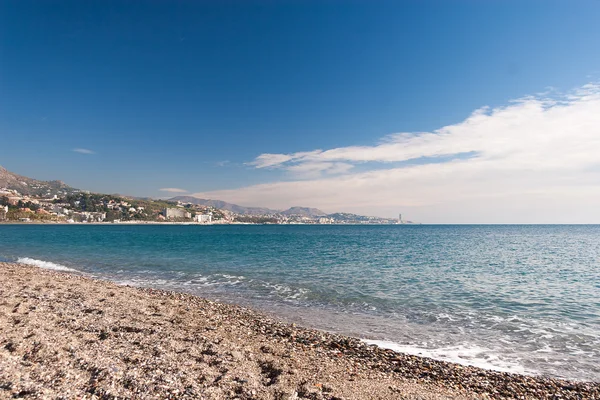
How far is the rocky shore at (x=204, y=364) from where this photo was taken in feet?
20.4

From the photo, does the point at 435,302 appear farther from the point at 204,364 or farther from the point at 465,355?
the point at 204,364

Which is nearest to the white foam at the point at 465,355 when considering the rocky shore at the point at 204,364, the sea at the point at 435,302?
the sea at the point at 435,302

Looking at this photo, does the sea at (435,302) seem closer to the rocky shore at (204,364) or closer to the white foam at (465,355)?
the white foam at (465,355)

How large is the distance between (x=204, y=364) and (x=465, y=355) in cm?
804

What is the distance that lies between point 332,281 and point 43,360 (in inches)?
729

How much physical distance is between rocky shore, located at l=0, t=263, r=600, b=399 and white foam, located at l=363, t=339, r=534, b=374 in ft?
2.68

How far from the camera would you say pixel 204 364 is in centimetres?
752

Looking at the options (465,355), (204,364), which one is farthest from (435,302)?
(204,364)

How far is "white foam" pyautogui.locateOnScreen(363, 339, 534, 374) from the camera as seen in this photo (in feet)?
31.2

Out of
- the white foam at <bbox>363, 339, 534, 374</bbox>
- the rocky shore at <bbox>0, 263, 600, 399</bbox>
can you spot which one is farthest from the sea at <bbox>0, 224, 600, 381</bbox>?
the rocky shore at <bbox>0, 263, 600, 399</bbox>

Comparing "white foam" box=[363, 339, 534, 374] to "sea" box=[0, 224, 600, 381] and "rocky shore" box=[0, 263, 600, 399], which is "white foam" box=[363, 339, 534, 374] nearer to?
"sea" box=[0, 224, 600, 381]

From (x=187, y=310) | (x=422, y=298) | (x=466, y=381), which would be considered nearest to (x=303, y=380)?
(x=466, y=381)

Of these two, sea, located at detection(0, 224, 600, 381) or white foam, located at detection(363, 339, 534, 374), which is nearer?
white foam, located at detection(363, 339, 534, 374)

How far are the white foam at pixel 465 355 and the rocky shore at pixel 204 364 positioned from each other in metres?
0.82
